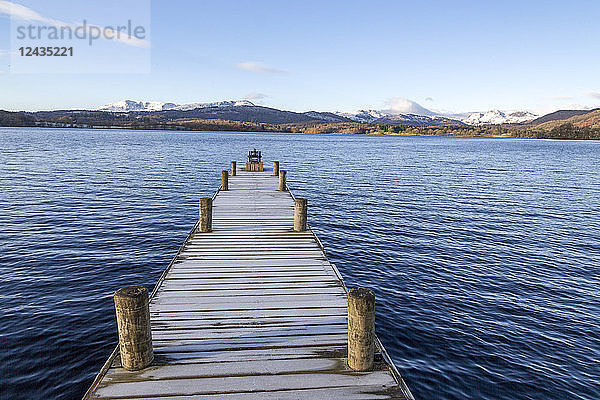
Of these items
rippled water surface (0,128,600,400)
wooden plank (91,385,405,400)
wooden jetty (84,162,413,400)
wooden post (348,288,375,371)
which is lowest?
rippled water surface (0,128,600,400)

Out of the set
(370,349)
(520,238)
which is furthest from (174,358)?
(520,238)

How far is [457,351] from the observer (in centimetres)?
983

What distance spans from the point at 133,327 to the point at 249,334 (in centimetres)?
213

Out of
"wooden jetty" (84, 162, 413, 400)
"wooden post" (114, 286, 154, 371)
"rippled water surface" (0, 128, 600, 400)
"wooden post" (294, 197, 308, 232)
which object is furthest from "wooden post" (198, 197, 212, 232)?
"wooden post" (114, 286, 154, 371)

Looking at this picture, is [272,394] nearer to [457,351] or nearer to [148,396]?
[148,396]

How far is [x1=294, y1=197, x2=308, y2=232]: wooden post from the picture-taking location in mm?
13613

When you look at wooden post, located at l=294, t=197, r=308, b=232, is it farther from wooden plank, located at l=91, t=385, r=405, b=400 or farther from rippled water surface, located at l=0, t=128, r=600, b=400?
wooden plank, located at l=91, t=385, r=405, b=400

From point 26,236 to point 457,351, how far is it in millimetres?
19928

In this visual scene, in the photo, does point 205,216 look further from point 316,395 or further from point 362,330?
point 316,395

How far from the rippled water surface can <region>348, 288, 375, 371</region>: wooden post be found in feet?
10.7

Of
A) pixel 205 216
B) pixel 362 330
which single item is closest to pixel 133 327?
pixel 362 330

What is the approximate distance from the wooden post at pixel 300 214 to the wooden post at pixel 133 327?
834cm

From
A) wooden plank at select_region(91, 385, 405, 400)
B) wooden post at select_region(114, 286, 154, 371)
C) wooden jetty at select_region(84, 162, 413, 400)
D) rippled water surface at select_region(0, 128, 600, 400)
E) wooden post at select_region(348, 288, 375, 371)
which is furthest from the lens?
rippled water surface at select_region(0, 128, 600, 400)

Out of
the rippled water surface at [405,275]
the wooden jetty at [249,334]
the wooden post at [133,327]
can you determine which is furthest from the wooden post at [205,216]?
the wooden post at [133,327]
